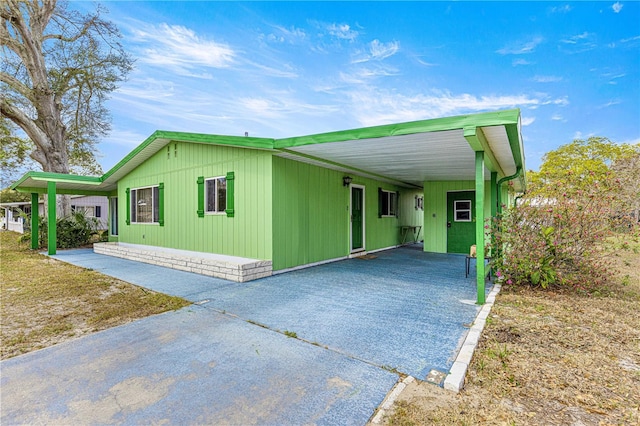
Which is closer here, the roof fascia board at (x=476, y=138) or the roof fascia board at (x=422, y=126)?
the roof fascia board at (x=422, y=126)

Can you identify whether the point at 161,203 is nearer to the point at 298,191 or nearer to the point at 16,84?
the point at 298,191

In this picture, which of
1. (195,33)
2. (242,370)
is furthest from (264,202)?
(195,33)

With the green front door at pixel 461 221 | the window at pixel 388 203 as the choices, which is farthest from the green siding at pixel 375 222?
the green front door at pixel 461 221

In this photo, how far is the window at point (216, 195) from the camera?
6680 millimetres

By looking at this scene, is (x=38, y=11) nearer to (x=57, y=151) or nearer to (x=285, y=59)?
(x=57, y=151)

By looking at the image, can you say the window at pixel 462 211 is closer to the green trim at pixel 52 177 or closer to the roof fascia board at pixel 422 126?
the roof fascia board at pixel 422 126

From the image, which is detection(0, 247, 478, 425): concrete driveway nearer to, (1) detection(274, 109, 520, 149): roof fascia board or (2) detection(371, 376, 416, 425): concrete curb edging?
(2) detection(371, 376, 416, 425): concrete curb edging

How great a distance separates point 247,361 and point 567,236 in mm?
4847

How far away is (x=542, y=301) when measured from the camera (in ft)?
→ 13.5

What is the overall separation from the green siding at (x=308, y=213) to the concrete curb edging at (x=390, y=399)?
396cm

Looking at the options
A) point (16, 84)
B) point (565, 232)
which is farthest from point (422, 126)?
point (16, 84)

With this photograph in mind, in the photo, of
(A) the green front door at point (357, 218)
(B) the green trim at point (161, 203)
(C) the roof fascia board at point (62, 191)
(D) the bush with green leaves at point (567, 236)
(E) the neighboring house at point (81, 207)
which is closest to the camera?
(D) the bush with green leaves at point (567, 236)

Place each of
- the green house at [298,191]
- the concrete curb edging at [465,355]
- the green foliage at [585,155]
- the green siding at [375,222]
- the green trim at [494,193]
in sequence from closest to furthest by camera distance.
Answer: the concrete curb edging at [465,355], the green house at [298,191], the green trim at [494,193], the green siding at [375,222], the green foliage at [585,155]

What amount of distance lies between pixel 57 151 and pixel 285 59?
10.9 meters
